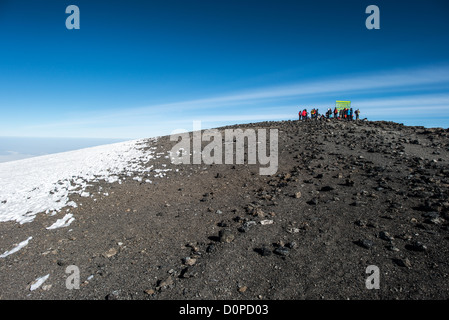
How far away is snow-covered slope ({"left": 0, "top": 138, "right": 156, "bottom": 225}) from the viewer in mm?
10984

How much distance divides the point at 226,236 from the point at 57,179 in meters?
14.4

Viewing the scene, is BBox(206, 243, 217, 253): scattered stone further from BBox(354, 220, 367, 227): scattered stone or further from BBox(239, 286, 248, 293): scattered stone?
BBox(354, 220, 367, 227): scattered stone

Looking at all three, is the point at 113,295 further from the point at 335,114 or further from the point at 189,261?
the point at 335,114

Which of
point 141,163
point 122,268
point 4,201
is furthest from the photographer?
point 141,163

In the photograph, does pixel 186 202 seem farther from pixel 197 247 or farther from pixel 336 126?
pixel 336 126

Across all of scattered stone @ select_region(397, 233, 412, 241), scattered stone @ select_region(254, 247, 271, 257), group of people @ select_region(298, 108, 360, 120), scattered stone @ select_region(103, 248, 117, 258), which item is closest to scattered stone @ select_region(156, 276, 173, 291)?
scattered stone @ select_region(103, 248, 117, 258)

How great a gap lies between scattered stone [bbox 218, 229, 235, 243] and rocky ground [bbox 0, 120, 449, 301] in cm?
5

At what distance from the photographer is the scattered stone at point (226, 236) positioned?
6.93m

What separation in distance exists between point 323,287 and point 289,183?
6.55 metres

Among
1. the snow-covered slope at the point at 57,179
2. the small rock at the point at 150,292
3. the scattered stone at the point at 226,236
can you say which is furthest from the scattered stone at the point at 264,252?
the snow-covered slope at the point at 57,179

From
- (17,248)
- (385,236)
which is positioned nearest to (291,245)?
(385,236)

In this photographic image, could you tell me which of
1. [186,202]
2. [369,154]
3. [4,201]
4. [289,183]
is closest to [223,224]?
[186,202]

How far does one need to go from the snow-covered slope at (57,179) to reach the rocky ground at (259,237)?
963 millimetres

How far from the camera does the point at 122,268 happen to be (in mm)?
6113
